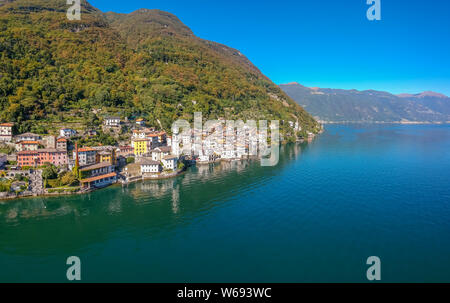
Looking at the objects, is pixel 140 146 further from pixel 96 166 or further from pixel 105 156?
pixel 96 166

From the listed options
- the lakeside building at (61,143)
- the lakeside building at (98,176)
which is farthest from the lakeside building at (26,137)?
the lakeside building at (98,176)

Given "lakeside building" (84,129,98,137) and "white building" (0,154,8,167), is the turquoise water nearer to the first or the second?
"white building" (0,154,8,167)

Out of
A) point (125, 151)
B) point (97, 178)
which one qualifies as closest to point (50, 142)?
point (125, 151)

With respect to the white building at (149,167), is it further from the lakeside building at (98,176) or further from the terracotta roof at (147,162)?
the lakeside building at (98,176)

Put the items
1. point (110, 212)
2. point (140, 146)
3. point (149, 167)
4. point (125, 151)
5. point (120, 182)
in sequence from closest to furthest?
point (110, 212), point (120, 182), point (149, 167), point (125, 151), point (140, 146)

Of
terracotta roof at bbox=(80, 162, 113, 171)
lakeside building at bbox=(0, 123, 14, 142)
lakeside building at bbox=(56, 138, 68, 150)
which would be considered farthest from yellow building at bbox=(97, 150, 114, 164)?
lakeside building at bbox=(0, 123, 14, 142)
